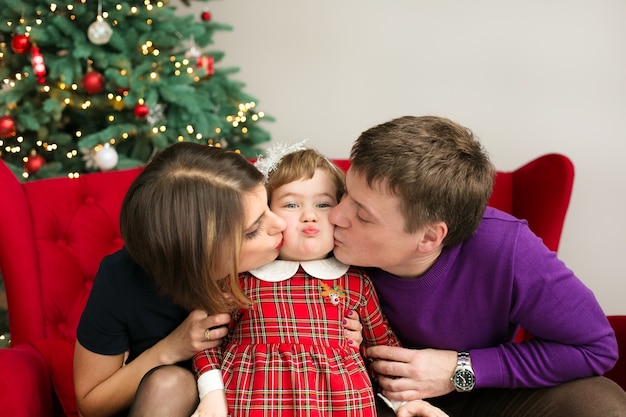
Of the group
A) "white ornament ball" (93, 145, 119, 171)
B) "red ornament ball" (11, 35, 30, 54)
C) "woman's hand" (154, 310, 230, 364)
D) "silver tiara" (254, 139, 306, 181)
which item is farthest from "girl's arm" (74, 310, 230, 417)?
"red ornament ball" (11, 35, 30, 54)

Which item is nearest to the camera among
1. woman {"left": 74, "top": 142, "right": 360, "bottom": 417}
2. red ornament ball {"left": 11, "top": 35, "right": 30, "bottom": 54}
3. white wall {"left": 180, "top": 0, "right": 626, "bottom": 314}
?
woman {"left": 74, "top": 142, "right": 360, "bottom": 417}

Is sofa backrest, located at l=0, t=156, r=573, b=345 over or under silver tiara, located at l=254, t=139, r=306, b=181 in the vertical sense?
under

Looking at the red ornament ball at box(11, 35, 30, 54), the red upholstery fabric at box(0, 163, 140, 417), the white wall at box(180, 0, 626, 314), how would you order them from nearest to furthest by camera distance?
the red upholstery fabric at box(0, 163, 140, 417), the red ornament ball at box(11, 35, 30, 54), the white wall at box(180, 0, 626, 314)

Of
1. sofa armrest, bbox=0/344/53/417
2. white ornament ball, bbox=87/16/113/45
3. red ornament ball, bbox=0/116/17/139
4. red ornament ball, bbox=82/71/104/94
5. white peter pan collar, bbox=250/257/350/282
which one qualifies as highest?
white ornament ball, bbox=87/16/113/45

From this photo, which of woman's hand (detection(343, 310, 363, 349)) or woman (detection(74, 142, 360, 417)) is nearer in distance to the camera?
woman (detection(74, 142, 360, 417))

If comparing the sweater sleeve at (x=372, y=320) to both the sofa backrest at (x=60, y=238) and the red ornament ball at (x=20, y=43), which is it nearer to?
the sofa backrest at (x=60, y=238)

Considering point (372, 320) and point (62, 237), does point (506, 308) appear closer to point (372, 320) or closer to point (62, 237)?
point (372, 320)

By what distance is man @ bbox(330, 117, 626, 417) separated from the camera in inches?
56.9

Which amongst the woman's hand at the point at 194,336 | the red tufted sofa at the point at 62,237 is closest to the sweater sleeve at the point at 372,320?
the woman's hand at the point at 194,336

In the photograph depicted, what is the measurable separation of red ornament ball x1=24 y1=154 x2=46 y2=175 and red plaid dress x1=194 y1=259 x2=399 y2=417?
1.47 metres

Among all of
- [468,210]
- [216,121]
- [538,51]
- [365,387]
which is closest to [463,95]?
[538,51]

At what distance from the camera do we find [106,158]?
2588 millimetres

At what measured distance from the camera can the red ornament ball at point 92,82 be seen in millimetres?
2529

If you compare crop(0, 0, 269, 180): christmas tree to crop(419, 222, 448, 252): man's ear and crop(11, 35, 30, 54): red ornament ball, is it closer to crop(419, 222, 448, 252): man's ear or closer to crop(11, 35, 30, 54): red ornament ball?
crop(11, 35, 30, 54): red ornament ball
